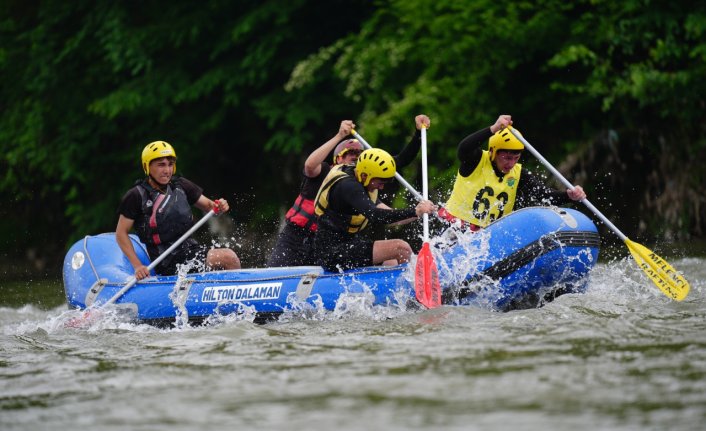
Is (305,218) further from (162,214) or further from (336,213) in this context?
(162,214)

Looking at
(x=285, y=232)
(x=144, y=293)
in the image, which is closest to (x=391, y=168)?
(x=285, y=232)

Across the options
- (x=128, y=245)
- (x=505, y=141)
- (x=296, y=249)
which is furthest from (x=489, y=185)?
(x=128, y=245)

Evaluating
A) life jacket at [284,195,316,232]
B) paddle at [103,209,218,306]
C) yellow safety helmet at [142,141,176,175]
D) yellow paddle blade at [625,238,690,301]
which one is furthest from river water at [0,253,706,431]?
yellow safety helmet at [142,141,176,175]

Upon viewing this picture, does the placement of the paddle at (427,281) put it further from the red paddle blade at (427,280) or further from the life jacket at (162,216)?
the life jacket at (162,216)

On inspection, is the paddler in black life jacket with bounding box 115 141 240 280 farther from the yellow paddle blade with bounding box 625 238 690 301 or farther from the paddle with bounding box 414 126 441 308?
the yellow paddle blade with bounding box 625 238 690 301

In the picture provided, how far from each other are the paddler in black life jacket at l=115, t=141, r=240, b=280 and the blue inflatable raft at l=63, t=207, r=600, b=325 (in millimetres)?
467

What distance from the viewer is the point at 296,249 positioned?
9562mm

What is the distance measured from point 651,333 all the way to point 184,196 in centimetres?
413

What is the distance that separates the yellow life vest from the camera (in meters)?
9.19

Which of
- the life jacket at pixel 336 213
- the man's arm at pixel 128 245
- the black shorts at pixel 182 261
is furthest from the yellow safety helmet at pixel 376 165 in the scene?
the man's arm at pixel 128 245

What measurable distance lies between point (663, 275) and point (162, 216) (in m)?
4.00

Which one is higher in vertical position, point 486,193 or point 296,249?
point 486,193

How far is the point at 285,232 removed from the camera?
9664mm

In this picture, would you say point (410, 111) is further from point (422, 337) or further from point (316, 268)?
point (422, 337)
